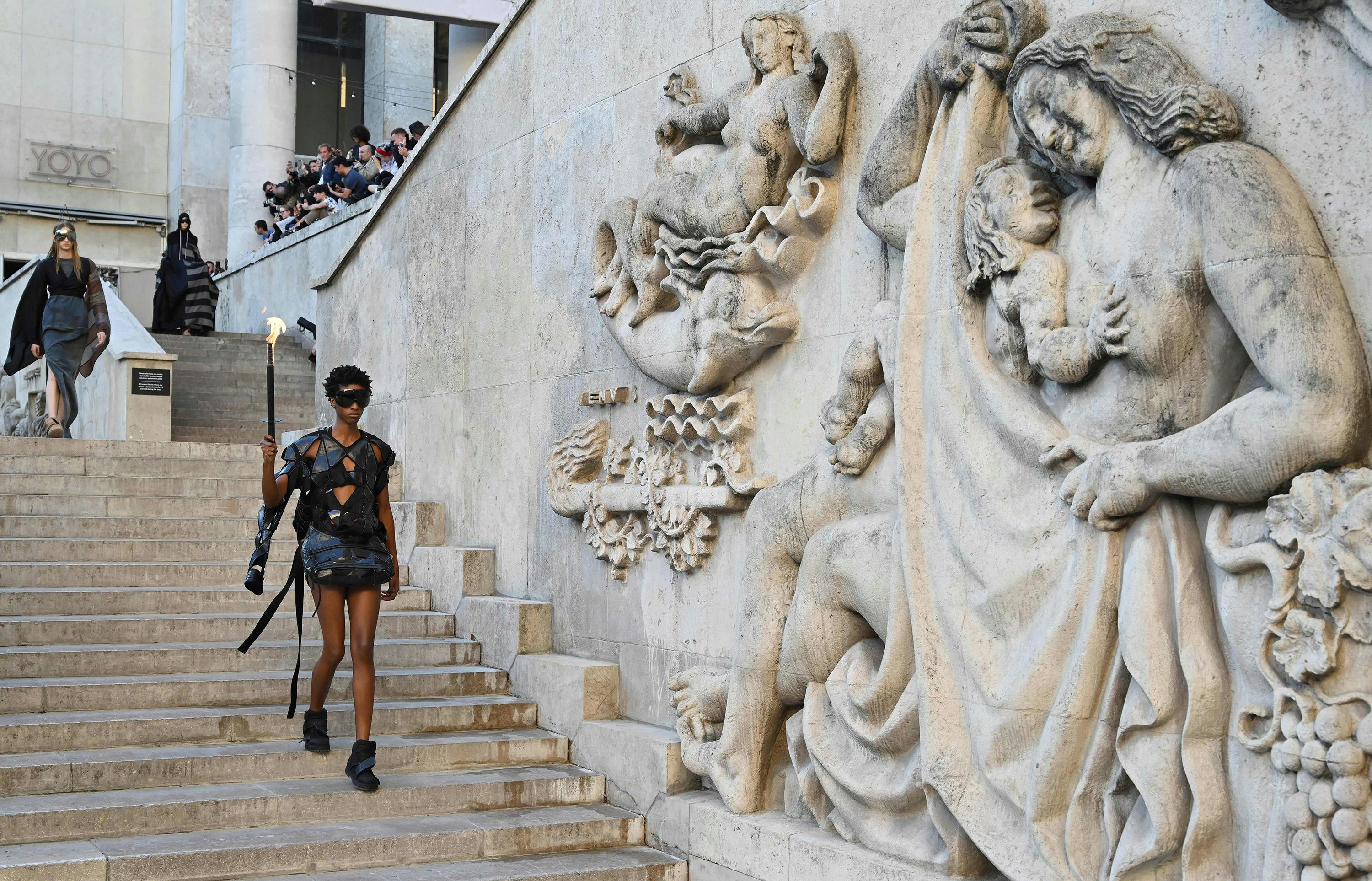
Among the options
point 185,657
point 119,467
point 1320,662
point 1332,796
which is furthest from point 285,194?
point 1332,796

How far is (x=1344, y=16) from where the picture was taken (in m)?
4.21

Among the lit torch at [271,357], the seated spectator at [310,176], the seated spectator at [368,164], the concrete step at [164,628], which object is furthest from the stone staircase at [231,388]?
the lit torch at [271,357]

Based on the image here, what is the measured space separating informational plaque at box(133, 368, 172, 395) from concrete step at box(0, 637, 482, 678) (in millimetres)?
5945

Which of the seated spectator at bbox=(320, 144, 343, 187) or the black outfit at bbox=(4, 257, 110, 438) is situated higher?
the seated spectator at bbox=(320, 144, 343, 187)

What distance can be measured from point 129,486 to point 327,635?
12.6 feet

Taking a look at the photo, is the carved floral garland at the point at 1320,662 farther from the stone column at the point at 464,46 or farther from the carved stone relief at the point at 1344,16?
the stone column at the point at 464,46

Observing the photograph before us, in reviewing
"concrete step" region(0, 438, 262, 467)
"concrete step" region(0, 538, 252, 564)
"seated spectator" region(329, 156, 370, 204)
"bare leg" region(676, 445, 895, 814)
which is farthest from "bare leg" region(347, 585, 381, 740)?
"seated spectator" region(329, 156, 370, 204)

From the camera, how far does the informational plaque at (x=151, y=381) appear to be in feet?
43.9

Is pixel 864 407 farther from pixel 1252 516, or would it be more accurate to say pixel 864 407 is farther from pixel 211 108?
pixel 211 108

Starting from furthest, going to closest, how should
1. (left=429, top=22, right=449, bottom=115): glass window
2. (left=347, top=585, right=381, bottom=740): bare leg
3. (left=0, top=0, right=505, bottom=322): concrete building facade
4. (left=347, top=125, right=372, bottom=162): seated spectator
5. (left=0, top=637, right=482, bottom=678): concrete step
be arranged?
(left=429, top=22, right=449, bottom=115): glass window, (left=0, top=0, right=505, bottom=322): concrete building facade, (left=347, top=125, right=372, bottom=162): seated spectator, (left=0, top=637, right=482, bottom=678): concrete step, (left=347, top=585, right=381, bottom=740): bare leg

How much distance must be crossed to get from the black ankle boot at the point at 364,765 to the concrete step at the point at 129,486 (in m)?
3.29

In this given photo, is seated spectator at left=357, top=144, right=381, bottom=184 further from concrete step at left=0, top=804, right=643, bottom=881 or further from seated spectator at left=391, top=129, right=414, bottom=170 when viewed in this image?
concrete step at left=0, top=804, right=643, bottom=881

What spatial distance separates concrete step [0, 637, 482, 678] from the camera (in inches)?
291

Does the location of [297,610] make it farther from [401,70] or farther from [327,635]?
[401,70]
